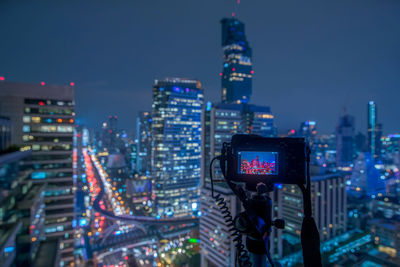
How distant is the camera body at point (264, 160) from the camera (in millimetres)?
1233

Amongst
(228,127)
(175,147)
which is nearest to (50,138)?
(228,127)

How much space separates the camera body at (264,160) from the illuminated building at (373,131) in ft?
224

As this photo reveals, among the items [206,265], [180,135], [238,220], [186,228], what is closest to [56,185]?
[206,265]

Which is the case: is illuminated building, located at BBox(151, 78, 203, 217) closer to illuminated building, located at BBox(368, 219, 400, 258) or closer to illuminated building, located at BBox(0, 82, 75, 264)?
illuminated building, located at BBox(0, 82, 75, 264)

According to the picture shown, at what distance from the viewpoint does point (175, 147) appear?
4084cm

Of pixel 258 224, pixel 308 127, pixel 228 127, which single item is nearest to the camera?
pixel 258 224

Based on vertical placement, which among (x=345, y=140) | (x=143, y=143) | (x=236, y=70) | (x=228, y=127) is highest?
(x=236, y=70)

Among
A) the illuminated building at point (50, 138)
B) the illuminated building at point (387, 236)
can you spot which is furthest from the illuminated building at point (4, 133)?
the illuminated building at point (387, 236)

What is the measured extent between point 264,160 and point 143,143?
227ft

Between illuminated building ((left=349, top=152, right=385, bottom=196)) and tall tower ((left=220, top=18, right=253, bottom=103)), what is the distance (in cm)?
3264

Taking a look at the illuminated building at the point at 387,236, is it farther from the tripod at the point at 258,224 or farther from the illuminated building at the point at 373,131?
the illuminated building at the point at 373,131

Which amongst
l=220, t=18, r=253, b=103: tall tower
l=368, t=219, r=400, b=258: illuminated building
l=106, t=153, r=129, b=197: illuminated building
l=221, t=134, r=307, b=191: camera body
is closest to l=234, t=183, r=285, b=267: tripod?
l=221, t=134, r=307, b=191: camera body

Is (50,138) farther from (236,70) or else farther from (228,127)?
(236,70)

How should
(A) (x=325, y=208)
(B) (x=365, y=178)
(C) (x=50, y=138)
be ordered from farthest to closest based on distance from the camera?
(B) (x=365, y=178) < (A) (x=325, y=208) < (C) (x=50, y=138)
